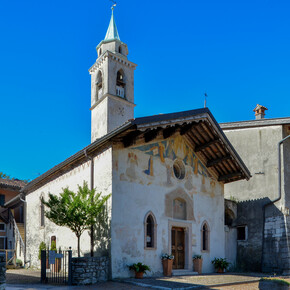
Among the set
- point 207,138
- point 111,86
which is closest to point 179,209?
point 207,138

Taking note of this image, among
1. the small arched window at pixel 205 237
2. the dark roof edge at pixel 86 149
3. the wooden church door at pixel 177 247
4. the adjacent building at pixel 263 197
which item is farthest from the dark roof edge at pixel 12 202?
the adjacent building at pixel 263 197

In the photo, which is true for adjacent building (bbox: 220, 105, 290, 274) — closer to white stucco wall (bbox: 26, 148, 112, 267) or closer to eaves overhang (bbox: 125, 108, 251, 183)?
eaves overhang (bbox: 125, 108, 251, 183)

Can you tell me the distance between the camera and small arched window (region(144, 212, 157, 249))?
14752 millimetres

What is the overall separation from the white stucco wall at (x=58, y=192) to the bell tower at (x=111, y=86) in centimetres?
698

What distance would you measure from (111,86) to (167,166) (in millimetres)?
9607

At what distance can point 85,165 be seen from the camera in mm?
15406

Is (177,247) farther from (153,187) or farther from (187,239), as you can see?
(153,187)

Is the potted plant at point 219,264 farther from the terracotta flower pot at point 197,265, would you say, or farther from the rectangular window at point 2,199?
the rectangular window at point 2,199

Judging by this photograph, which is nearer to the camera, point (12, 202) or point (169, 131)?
point (169, 131)

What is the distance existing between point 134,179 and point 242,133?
8.80 meters

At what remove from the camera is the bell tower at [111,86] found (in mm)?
23953

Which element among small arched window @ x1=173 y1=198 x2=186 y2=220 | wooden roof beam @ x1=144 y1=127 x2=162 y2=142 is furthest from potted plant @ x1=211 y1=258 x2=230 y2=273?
wooden roof beam @ x1=144 y1=127 x2=162 y2=142

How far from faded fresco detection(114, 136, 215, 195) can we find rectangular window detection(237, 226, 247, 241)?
336cm

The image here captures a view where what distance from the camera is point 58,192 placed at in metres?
17.3
